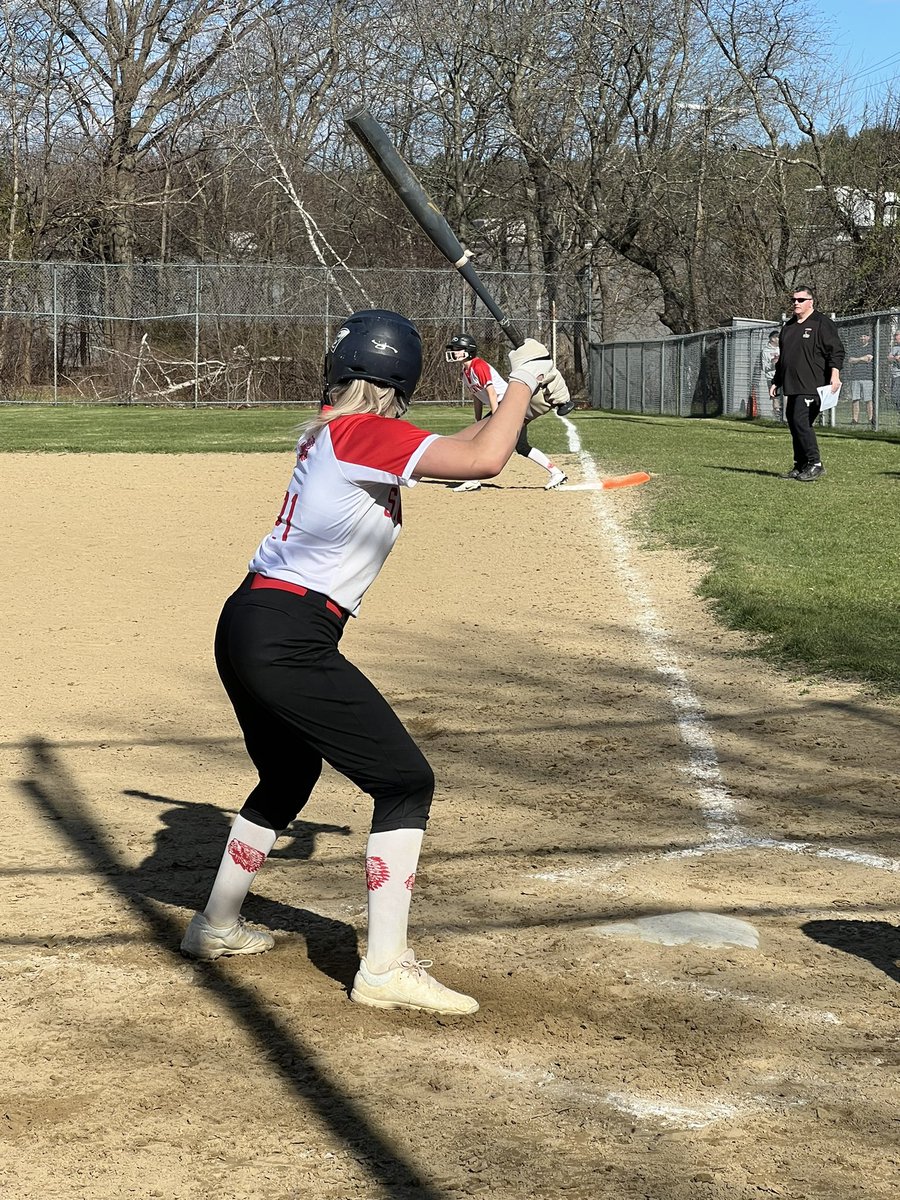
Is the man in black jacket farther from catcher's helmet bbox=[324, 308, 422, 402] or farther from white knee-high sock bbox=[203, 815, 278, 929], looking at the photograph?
white knee-high sock bbox=[203, 815, 278, 929]

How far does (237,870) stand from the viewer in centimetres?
398

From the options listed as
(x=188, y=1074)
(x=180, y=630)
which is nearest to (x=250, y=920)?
(x=188, y=1074)

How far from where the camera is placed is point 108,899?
447cm

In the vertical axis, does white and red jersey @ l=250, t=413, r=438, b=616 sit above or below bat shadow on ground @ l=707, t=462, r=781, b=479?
above

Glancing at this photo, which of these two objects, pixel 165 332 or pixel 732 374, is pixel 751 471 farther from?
pixel 165 332

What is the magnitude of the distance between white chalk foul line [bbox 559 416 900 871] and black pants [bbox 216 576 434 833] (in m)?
1.28

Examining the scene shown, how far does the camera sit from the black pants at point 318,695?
12.0 feet

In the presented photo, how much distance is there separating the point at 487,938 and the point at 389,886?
557 millimetres

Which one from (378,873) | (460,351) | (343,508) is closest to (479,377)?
(460,351)

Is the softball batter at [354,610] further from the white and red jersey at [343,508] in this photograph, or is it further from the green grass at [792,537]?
the green grass at [792,537]

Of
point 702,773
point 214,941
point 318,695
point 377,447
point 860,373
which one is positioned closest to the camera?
point 377,447

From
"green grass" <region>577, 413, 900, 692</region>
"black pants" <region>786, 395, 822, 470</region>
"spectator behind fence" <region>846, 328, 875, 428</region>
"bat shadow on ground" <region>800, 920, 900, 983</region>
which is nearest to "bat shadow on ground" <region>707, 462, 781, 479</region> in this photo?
"green grass" <region>577, 413, 900, 692</region>

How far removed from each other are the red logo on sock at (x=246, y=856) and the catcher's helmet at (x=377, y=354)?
1.29m

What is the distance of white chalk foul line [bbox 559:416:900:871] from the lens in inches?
189
